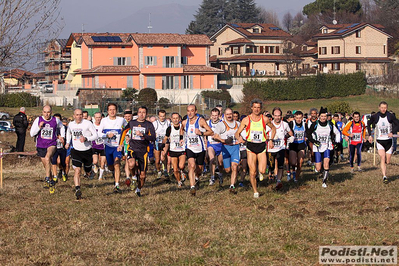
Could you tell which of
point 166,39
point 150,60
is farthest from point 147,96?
point 166,39

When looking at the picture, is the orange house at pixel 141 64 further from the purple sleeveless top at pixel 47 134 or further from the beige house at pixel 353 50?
the purple sleeveless top at pixel 47 134

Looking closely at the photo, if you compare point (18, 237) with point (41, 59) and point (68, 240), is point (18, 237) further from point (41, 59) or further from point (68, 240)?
point (41, 59)

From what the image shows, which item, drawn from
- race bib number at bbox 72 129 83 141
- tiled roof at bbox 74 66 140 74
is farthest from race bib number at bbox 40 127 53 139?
tiled roof at bbox 74 66 140 74

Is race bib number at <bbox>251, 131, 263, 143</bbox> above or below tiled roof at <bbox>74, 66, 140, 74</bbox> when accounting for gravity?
below

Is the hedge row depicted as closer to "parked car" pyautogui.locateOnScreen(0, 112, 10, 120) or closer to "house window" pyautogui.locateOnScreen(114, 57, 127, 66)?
"house window" pyautogui.locateOnScreen(114, 57, 127, 66)

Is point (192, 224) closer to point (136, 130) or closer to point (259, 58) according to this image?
point (136, 130)

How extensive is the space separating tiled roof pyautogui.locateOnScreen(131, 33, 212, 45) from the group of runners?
55062mm

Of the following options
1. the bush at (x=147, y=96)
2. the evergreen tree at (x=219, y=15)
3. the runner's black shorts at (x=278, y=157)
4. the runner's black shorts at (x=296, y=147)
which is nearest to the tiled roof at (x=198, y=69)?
the bush at (x=147, y=96)

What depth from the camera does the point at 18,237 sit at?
10.1 meters

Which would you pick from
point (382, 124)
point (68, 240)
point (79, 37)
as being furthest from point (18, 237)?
point (79, 37)

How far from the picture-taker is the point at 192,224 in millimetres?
11008

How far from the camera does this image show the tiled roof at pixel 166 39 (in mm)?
71938

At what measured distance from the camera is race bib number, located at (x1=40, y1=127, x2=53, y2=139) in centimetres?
1479

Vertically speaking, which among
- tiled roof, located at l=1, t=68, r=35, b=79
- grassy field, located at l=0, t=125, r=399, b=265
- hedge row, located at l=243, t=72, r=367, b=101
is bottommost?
grassy field, located at l=0, t=125, r=399, b=265
